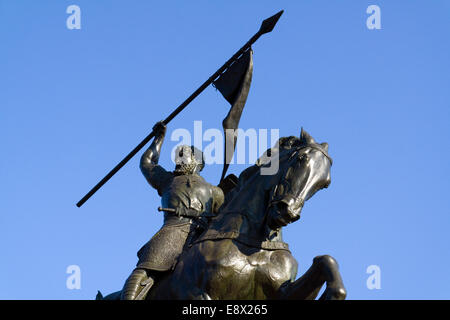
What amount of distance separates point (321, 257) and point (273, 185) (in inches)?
49.3

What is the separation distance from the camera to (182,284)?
9312 mm

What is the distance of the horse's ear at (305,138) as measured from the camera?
945 centimetres

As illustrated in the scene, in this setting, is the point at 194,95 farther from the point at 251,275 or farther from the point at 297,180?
the point at 251,275

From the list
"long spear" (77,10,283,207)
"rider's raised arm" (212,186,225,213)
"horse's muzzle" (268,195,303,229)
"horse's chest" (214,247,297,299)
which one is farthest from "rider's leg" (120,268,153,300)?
"long spear" (77,10,283,207)

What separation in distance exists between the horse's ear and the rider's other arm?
112 inches

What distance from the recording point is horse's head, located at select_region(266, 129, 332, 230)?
8648 mm

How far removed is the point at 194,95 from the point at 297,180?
13.0 ft

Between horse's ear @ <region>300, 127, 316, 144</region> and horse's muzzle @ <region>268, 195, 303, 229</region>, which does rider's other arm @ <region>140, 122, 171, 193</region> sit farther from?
horse's muzzle @ <region>268, 195, 303, 229</region>

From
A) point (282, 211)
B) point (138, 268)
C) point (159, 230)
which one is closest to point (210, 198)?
point (159, 230)

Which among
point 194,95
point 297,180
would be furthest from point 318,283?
point 194,95

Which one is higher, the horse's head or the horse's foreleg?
the horse's head

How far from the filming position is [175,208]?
10734 millimetres

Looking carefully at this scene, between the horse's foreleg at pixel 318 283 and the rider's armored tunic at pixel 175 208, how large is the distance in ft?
6.29
